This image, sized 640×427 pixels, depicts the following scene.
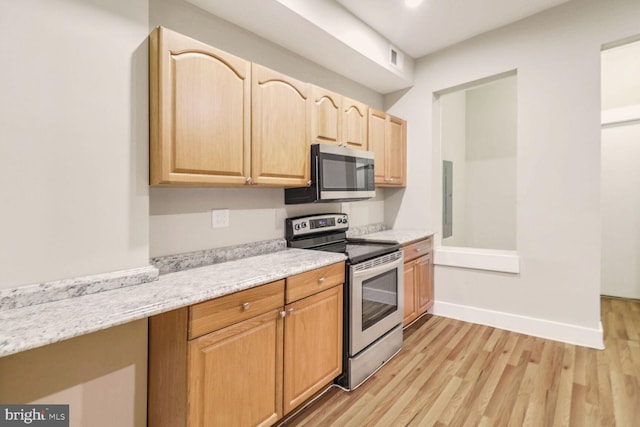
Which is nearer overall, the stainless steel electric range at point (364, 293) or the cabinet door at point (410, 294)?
the stainless steel electric range at point (364, 293)

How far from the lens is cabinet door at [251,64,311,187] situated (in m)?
1.95

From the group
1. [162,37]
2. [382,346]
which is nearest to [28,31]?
[162,37]

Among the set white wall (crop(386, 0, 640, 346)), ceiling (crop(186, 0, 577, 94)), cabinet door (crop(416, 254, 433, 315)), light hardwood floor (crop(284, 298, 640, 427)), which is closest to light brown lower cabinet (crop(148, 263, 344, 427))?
light hardwood floor (crop(284, 298, 640, 427))

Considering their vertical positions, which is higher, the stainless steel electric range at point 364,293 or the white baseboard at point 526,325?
the stainless steel electric range at point 364,293

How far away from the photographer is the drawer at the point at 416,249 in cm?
291

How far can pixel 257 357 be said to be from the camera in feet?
5.12

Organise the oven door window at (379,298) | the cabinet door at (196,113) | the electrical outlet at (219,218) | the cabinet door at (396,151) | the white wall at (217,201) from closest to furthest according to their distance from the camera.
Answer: the cabinet door at (196,113) < the white wall at (217,201) < the electrical outlet at (219,218) < the oven door window at (379,298) < the cabinet door at (396,151)

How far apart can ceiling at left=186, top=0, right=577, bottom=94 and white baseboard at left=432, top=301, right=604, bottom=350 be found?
2544 millimetres

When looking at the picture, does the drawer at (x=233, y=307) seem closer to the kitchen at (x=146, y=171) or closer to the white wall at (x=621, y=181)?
the kitchen at (x=146, y=171)

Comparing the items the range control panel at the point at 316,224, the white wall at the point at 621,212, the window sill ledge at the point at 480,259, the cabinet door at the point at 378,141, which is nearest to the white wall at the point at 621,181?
the white wall at the point at 621,212

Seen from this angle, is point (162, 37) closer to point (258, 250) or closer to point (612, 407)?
point (258, 250)

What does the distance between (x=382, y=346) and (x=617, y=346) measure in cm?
202

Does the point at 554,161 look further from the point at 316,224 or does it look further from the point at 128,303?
the point at 128,303

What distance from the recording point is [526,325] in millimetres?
2928
